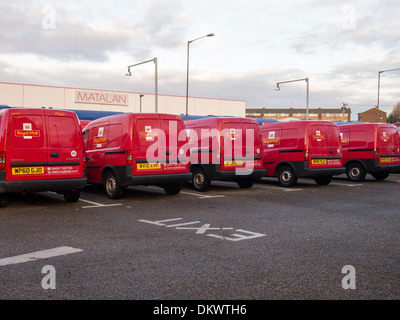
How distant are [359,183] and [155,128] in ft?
27.3

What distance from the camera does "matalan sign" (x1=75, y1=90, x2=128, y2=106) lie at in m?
53.3

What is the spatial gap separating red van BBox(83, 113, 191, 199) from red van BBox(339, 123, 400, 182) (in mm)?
7792

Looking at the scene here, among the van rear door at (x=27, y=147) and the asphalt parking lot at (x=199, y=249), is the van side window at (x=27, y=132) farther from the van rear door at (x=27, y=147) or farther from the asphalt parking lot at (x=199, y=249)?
the asphalt parking lot at (x=199, y=249)

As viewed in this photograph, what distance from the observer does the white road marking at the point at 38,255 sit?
16.4ft

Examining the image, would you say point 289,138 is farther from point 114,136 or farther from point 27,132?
point 27,132

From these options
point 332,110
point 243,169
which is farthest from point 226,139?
point 332,110

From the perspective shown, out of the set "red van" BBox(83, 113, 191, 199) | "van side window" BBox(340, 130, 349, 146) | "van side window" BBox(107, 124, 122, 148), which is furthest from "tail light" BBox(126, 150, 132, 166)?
"van side window" BBox(340, 130, 349, 146)

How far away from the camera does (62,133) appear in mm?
9297

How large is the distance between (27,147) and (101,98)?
4756cm

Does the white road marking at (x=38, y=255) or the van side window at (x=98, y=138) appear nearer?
the white road marking at (x=38, y=255)

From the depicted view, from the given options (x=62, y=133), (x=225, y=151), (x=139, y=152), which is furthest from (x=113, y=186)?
(x=225, y=151)

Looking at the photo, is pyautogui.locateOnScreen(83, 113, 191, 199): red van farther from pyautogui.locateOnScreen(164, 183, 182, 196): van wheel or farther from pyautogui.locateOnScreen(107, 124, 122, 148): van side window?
pyautogui.locateOnScreen(164, 183, 182, 196): van wheel

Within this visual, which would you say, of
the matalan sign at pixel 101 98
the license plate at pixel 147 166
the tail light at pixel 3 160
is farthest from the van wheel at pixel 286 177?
the matalan sign at pixel 101 98

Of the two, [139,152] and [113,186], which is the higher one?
[139,152]
